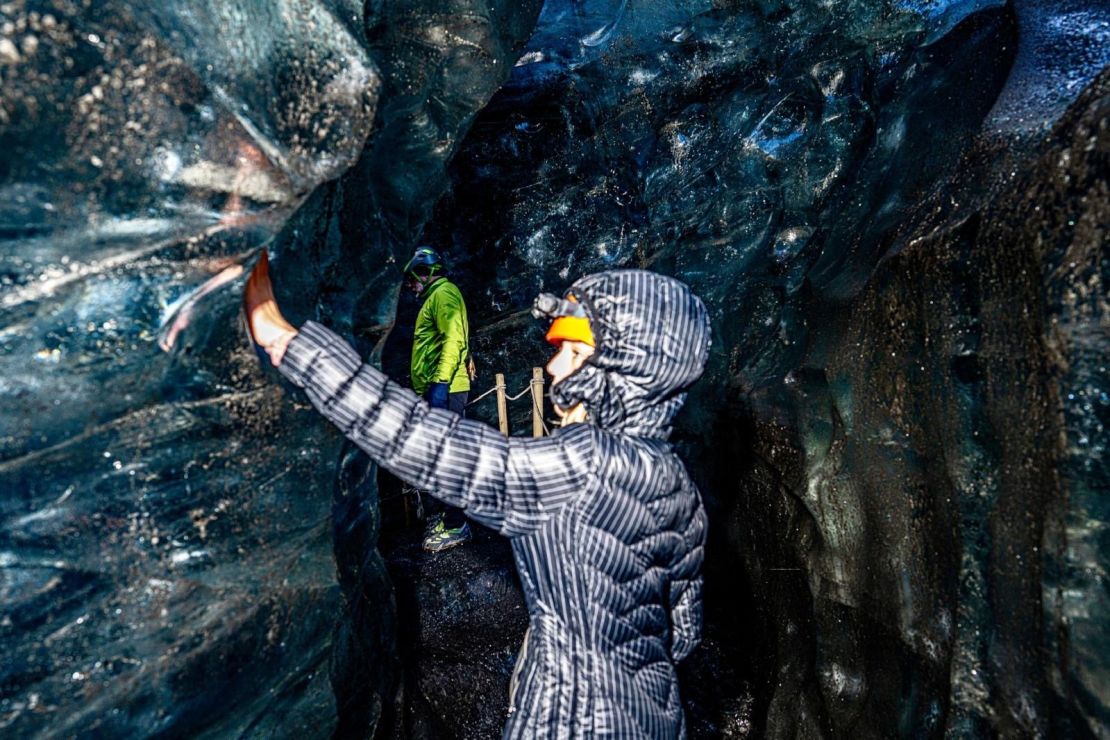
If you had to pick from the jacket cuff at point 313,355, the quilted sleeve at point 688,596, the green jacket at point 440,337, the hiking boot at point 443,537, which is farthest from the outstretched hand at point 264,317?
the hiking boot at point 443,537

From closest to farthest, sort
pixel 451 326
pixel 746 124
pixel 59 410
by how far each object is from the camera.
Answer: pixel 59 410
pixel 746 124
pixel 451 326

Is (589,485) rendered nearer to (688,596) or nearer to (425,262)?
(688,596)

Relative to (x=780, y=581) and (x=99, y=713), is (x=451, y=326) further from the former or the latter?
(x=99, y=713)

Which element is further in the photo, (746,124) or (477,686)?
(746,124)

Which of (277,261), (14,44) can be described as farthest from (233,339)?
(14,44)

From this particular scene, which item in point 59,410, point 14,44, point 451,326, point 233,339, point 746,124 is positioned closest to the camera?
point 14,44

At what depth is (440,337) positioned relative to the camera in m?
5.30

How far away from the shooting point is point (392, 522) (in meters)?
6.52

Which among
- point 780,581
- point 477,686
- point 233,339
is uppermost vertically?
point 233,339

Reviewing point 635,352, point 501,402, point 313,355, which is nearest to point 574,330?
point 635,352

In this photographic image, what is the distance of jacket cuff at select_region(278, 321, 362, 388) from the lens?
5.93ft

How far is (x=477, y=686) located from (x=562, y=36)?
144 inches

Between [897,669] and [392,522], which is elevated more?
[897,669]

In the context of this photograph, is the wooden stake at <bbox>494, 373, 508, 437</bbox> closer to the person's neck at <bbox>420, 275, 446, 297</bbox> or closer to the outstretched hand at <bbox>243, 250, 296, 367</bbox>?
the person's neck at <bbox>420, 275, 446, 297</bbox>
